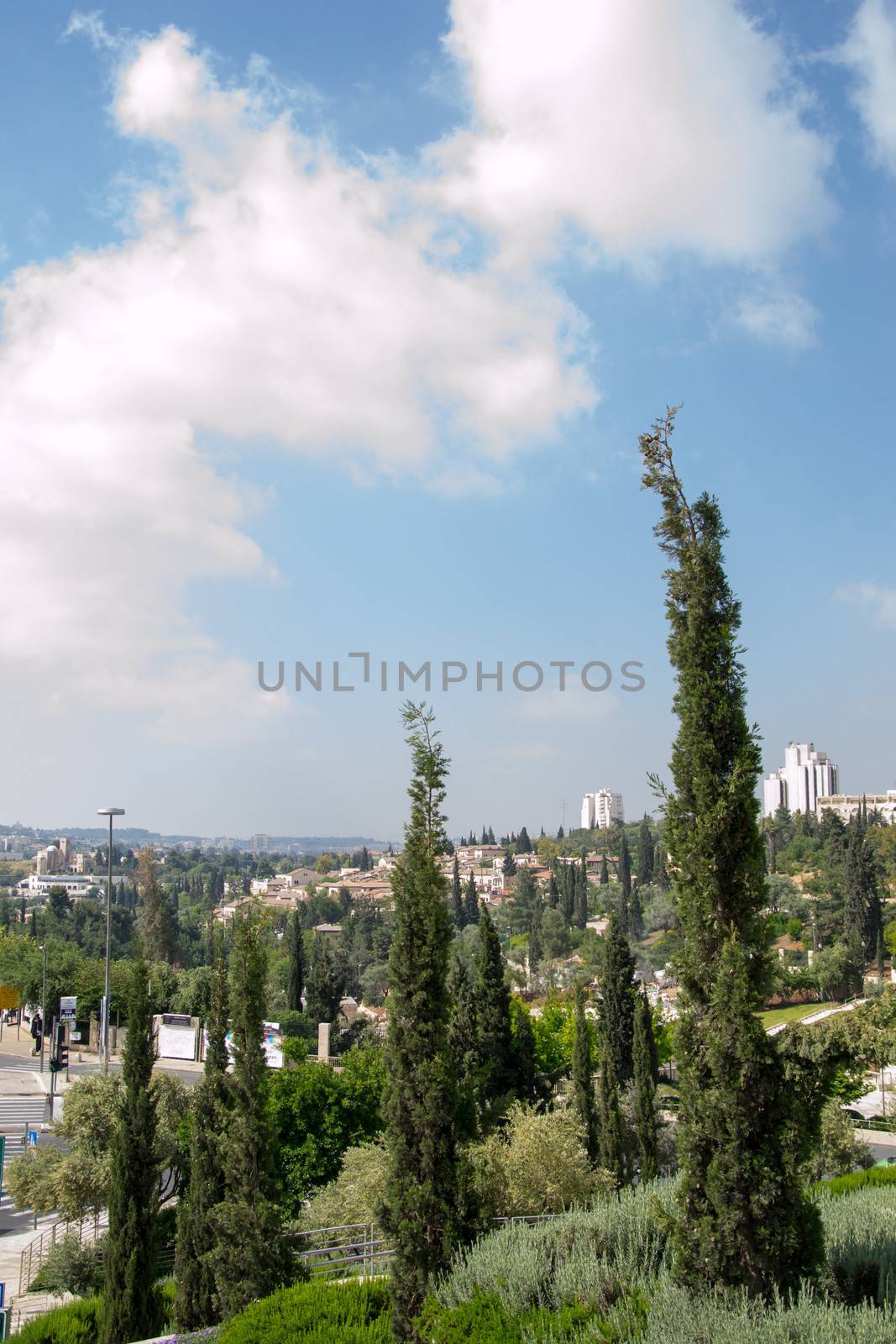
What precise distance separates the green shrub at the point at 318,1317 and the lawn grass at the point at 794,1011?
1679 inches

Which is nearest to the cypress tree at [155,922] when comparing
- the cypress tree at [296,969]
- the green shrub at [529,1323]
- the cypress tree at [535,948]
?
the cypress tree at [535,948]

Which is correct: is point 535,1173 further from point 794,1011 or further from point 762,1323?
point 794,1011

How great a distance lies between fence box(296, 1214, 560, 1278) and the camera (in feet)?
36.8

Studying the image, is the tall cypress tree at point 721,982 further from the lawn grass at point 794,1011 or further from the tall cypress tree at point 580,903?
the tall cypress tree at point 580,903

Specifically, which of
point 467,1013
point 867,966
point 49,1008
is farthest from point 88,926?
point 467,1013

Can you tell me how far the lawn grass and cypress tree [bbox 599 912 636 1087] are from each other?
2153cm

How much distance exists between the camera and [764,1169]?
6.77 m

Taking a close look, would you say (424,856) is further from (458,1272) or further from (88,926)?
(88,926)

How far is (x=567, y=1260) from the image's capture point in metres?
7.51

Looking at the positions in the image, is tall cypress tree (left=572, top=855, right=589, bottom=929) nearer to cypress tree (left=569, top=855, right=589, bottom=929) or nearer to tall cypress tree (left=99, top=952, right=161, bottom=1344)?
cypress tree (left=569, top=855, right=589, bottom=929)

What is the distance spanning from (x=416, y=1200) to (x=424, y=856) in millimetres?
3217

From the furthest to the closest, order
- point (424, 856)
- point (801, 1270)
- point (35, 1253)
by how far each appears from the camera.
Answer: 1. point (35, 1253)
2. point (424, 856)
3. point (801, 1270)

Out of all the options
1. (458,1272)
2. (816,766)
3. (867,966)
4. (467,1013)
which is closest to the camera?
(458,1272)

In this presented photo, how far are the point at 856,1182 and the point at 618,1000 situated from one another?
16067 millimetres
